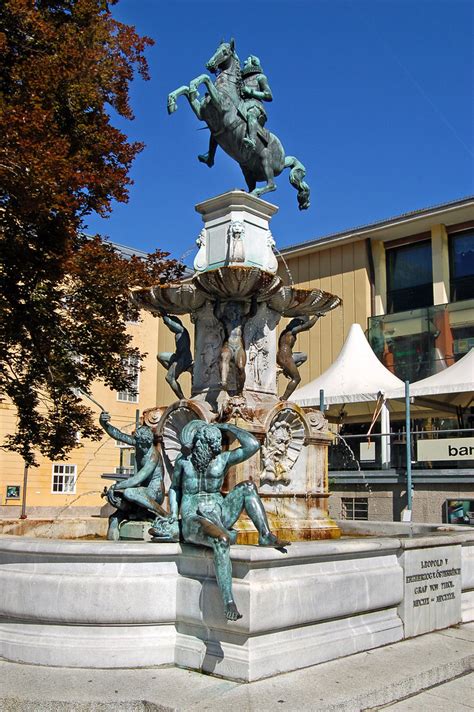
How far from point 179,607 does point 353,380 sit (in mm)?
17538

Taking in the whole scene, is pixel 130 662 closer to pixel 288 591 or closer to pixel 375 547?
pixel 288 591

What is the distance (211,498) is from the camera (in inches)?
217

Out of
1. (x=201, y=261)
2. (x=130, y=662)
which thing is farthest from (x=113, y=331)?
(x=130, y=662)

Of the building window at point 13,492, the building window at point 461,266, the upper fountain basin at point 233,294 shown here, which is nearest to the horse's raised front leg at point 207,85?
the upper fountain basin at point 233,294

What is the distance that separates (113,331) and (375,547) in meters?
8.11

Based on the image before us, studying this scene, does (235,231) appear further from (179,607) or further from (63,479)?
(63,479)

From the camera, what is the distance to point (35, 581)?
5281 millimetres

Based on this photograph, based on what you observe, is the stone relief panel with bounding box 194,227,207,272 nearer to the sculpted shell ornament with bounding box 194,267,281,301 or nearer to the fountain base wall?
the sculpted shell ornament with bounding box 194,267,281,301

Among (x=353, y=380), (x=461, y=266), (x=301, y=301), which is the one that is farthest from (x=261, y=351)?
(x=461, y=266)

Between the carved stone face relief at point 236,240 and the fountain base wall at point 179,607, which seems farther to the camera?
the carved stone face relief at point 236,240

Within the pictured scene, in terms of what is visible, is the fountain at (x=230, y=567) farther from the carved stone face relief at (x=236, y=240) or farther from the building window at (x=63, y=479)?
the building window at (x=63, y=479)

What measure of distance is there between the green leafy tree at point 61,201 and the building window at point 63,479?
19876 mm

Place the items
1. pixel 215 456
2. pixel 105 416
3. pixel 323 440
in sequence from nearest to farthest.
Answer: pixel 215 456 < pixel 105 416 < pixel 323 440

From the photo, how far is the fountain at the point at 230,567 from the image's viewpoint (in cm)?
494
